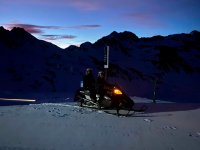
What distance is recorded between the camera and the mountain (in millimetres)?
57259

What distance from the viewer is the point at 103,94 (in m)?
15.0

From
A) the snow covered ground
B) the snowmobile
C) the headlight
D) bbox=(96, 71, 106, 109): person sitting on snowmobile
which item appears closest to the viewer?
the snow covered ground

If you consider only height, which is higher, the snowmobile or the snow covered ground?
the snowmobile

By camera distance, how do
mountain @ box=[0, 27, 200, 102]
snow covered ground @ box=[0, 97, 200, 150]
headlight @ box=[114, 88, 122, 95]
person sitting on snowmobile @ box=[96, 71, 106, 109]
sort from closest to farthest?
snow covered ground @ box=[0, 97, 200, 150] < headlight @ box=[114, 88, 122, 95] < person sitting on snowmobile @ box=[96, 71, 106, 109] < mountain @ box=[0, 27, 200, 102]

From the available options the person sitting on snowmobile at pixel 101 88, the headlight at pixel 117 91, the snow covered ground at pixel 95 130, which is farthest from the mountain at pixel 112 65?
the snow covered ground at pixel 95 130

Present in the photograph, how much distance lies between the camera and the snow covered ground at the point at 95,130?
8328mm

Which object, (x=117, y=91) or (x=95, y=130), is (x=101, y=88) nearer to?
(x=117, y=91)

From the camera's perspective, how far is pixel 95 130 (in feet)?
33.6

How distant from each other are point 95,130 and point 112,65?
66255mm

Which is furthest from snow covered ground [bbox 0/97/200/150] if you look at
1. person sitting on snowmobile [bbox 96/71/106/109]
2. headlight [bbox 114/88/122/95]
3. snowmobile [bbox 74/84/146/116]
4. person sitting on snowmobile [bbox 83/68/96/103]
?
person sitting on snowmobile [bbox 83/68/96/103]

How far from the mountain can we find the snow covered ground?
87.3 feet

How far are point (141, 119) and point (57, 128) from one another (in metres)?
3.83

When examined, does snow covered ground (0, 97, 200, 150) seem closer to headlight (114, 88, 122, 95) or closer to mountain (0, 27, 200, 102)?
headlight (114, 88, 122, 95)

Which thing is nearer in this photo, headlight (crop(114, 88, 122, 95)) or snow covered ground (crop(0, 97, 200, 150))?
snow covered ground (crop(0, 97, 200, 150))
